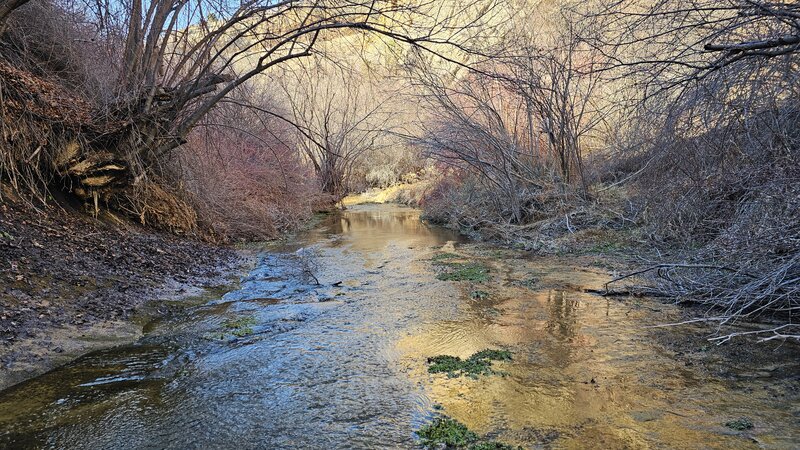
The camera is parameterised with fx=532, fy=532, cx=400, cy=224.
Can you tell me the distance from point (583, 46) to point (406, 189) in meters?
16.0

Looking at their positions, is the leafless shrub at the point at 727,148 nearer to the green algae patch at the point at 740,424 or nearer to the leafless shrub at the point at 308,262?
the green algae patch at the point at 740,424

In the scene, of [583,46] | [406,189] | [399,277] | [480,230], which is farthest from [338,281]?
[406,189]

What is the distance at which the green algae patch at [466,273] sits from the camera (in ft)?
26.6

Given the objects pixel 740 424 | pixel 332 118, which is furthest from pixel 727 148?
pixel 332 118

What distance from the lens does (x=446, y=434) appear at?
335 cm

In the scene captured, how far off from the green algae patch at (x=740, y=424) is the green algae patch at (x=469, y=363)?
1600 mm

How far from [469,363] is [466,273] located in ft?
13.0

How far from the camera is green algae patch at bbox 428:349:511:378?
437 centimetres

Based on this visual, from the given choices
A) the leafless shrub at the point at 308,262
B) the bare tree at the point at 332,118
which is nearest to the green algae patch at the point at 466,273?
the leafless shrub at the point at 308,262

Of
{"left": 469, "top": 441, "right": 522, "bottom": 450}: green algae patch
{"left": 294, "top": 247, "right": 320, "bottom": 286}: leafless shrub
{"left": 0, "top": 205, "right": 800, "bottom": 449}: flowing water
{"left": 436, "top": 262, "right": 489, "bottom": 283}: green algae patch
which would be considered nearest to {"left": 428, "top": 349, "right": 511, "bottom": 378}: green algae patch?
{"left": 0, "top": 205, "right": 800, "bottom": 449}: flowing water

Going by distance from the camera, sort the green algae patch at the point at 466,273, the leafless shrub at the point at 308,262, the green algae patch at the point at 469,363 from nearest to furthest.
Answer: the green algae patch at the point at 469,363, the green algae patch at the point at 466,273, the leafless shrub at the point at 308,262

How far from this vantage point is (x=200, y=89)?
8.80m

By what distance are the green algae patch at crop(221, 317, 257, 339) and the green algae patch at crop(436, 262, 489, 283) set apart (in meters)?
3.21

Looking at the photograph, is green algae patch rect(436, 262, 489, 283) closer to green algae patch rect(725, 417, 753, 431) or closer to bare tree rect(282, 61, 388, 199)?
green algae patch rect(725, 417, 753, 431)
